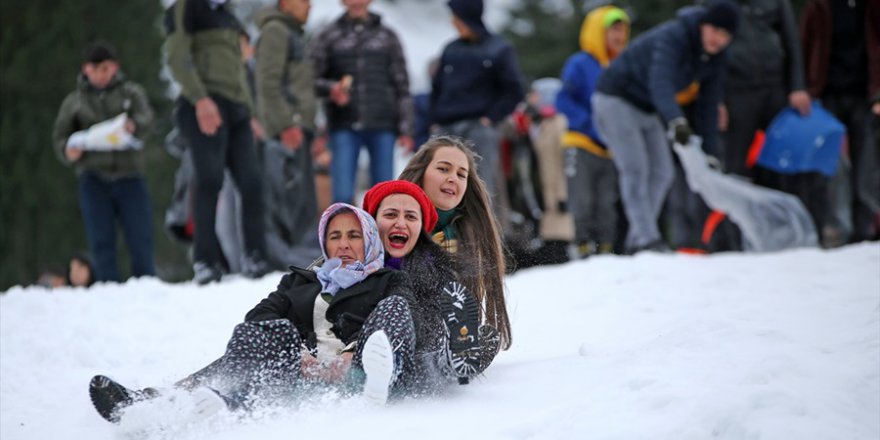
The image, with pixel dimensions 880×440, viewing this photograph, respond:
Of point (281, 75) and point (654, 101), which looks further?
point (281, 75)

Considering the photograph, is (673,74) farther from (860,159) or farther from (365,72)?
(365,72)

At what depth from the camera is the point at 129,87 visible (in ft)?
27.5

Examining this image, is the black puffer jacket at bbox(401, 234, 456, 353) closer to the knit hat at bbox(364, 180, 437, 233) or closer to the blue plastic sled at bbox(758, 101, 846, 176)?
the knit hat at bbox(364, 180, 437, 233)

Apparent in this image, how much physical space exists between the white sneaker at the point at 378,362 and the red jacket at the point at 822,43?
6118 millimetres

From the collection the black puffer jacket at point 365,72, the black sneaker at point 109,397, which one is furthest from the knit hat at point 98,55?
the black sneaker at point 109,397

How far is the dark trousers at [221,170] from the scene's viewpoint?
7285mm

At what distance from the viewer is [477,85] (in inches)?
355

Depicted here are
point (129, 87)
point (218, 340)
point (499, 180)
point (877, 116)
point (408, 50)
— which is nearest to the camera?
point (218, 340)

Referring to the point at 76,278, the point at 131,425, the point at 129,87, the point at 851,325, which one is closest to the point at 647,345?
the point at 851,325

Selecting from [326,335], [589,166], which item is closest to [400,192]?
[326,335]

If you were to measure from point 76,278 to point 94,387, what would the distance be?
5.80 meters

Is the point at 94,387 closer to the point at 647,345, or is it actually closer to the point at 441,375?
the point at 441,375

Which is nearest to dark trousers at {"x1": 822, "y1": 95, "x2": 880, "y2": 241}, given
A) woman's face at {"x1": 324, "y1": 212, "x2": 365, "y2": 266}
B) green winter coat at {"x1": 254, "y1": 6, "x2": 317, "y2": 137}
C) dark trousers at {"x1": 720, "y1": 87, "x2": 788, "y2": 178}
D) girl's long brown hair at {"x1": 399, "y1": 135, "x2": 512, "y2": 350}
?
dark trousers at {"x1": 720, "y1": 87, "x2": 788, "y2": 178}

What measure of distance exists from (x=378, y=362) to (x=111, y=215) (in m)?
4.85
